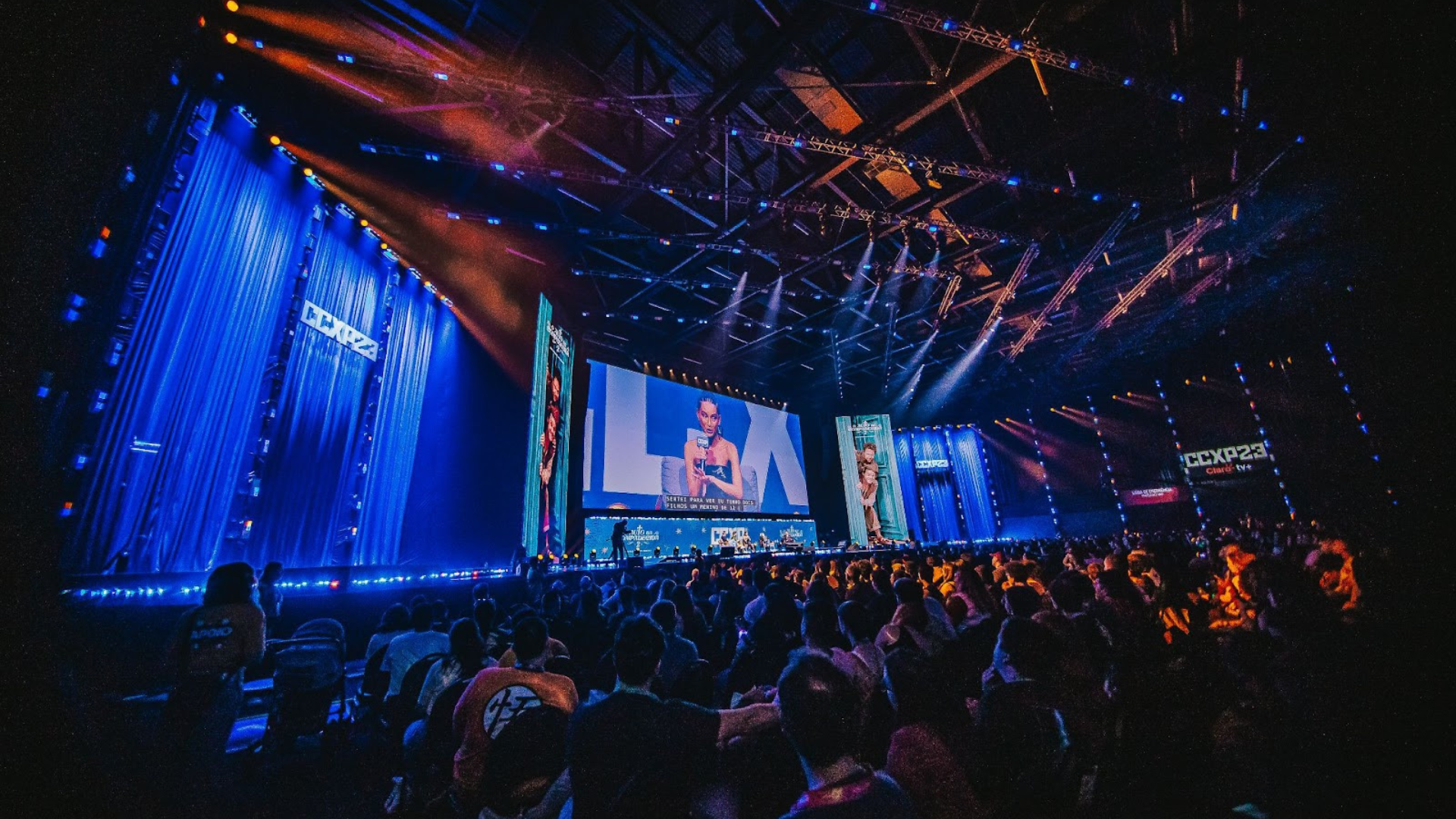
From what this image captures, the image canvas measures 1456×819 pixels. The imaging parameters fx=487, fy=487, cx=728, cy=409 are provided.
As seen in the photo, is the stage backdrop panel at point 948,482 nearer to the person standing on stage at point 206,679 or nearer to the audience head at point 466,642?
the audience head at point 466,642

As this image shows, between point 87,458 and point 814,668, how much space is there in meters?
6.60

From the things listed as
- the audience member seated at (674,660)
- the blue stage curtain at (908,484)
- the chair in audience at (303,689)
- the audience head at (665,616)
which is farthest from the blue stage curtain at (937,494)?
the chair in audience at (303,689)

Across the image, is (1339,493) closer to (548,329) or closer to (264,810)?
(548,329)

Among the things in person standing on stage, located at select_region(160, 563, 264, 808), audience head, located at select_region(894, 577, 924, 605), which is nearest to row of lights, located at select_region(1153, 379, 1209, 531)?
audience head, located at select_region(894, 577, 924, 605)

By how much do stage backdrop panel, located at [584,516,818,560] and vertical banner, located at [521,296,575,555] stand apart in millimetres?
1105

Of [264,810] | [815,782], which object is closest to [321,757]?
[264,810]

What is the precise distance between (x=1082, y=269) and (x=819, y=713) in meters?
13.6

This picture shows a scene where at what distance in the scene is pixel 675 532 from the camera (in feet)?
50.4

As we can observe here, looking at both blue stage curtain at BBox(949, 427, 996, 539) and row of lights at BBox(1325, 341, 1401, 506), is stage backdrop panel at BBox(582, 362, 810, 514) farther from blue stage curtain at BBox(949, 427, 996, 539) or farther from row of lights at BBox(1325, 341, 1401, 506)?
row of lights at BBox(1325, 341, 1401, 506)

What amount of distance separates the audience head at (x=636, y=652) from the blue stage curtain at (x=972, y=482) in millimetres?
24470

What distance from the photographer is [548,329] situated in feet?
→ 39.7

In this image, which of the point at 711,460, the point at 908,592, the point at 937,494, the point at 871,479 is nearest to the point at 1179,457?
the point at 937,494

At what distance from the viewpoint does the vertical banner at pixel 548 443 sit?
36.1 ft

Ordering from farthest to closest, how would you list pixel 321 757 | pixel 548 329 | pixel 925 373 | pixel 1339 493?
pixel 925 373 → pixel 1339 493 → pixel 548 329 → pixel 321 757
